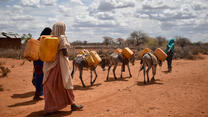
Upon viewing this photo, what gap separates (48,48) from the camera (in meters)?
4.68

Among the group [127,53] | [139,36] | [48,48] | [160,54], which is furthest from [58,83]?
[139,36]

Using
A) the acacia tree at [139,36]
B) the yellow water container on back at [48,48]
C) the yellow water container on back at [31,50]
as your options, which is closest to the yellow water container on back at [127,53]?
the yellow water container on back at [31,50]

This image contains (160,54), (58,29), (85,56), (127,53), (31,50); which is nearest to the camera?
(58,29)

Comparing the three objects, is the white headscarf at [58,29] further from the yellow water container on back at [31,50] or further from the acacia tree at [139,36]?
the acacia tree at [139,36]

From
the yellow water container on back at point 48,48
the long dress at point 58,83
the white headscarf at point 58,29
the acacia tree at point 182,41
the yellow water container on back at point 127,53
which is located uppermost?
the acacia tree at point 182,41

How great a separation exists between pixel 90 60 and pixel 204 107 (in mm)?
5262

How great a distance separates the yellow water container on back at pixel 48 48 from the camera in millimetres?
4656

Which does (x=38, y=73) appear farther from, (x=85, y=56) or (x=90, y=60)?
(x=85, y=56)

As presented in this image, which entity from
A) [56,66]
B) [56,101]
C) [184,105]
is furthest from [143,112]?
[56,66]

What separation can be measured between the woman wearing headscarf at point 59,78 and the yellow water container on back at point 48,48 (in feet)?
0.58

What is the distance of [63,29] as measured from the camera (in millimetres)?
5016

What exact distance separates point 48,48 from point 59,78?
0.88 metres

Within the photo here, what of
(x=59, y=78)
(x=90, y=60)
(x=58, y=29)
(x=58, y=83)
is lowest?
(x=58, y=83)

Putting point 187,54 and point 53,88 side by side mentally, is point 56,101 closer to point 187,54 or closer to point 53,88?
point 53,88
